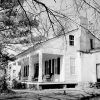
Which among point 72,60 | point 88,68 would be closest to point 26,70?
point 72,60

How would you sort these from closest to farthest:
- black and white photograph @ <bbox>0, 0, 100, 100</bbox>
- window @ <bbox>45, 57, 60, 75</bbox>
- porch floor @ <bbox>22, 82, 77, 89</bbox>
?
black and white photograph @ <bbox>0, 0, 100, 100</bbox> → porch floor @ <bbox>22, 82, 77, 89</bbox> → window @ <bbox>45, 57, 60, 75</bbox>

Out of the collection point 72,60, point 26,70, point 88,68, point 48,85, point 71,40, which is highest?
point 71,40

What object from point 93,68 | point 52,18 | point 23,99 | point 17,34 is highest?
point 17,34

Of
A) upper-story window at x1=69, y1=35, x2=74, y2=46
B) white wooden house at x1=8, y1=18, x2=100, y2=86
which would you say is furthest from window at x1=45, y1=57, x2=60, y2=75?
upper-story window at x1=69, y1=35, x2=74, y2=46

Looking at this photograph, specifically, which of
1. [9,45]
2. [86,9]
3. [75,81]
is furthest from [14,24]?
[86,9]

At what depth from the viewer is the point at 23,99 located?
38.9ft

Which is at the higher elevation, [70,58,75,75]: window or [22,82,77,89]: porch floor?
[70,58,75,75]: window

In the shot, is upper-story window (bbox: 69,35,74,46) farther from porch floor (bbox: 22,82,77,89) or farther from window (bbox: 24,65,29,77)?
window (bbox: 24,65,29,77)

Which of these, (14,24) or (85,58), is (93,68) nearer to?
(85,58)

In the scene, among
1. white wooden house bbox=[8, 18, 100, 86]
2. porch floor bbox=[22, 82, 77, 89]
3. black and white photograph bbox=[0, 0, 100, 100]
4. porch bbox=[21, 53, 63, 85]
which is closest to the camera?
black and white photograph bbox=[0, 0, 100, 100]

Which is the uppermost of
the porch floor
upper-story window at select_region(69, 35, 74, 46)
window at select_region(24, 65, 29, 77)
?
upper-story window at select_region(69, 35, 74, 46)

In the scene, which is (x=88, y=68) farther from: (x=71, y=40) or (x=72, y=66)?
(x=71, y=40)

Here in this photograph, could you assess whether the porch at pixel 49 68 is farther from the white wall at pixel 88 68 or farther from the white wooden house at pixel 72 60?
the white wall at pixel 88 68

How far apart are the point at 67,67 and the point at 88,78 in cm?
262
